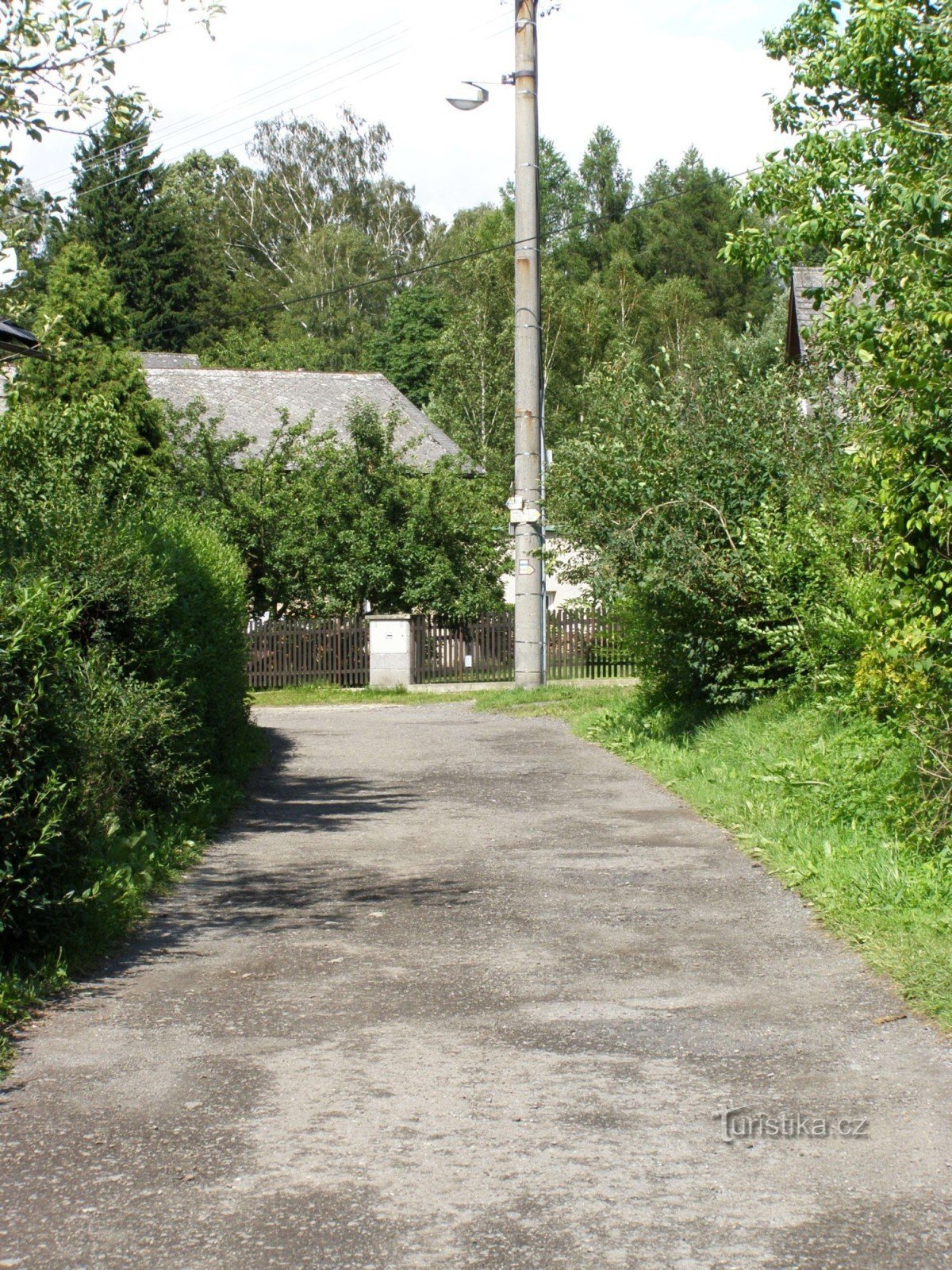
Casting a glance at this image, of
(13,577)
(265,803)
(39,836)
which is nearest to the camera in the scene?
(39,836)

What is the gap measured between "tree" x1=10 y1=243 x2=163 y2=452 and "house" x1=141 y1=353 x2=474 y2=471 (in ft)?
22.7

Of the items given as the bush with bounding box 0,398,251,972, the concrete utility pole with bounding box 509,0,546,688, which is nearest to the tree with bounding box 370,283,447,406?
the concrete utility pole with bounding box 509,0,546,688

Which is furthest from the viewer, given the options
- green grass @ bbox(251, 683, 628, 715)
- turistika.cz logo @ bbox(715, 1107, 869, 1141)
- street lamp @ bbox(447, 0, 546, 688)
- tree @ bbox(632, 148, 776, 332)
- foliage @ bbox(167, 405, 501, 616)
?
tree @ bbox(632, 148, 776, 332)

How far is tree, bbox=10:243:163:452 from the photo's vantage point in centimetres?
2909

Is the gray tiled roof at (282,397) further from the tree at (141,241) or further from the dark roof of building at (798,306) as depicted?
the tree at (141,241)

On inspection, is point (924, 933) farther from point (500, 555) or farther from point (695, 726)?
point (500, 555)

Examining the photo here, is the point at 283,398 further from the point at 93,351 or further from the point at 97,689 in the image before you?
the point at 97,689

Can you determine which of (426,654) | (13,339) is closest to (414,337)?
(426,654)

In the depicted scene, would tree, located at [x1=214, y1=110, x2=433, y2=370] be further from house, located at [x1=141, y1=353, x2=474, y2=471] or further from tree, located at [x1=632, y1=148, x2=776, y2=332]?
house, located at [x1=141, y1=353, x2=474, y2=471]

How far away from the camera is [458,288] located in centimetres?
6581

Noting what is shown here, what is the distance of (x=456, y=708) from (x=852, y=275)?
14.1 meters

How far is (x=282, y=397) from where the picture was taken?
41.8 meters

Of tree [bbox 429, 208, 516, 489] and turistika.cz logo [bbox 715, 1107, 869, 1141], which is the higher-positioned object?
tree [bbox 429, 208, 516, 489]

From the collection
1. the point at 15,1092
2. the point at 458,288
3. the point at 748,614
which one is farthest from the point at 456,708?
the point at 458,288
